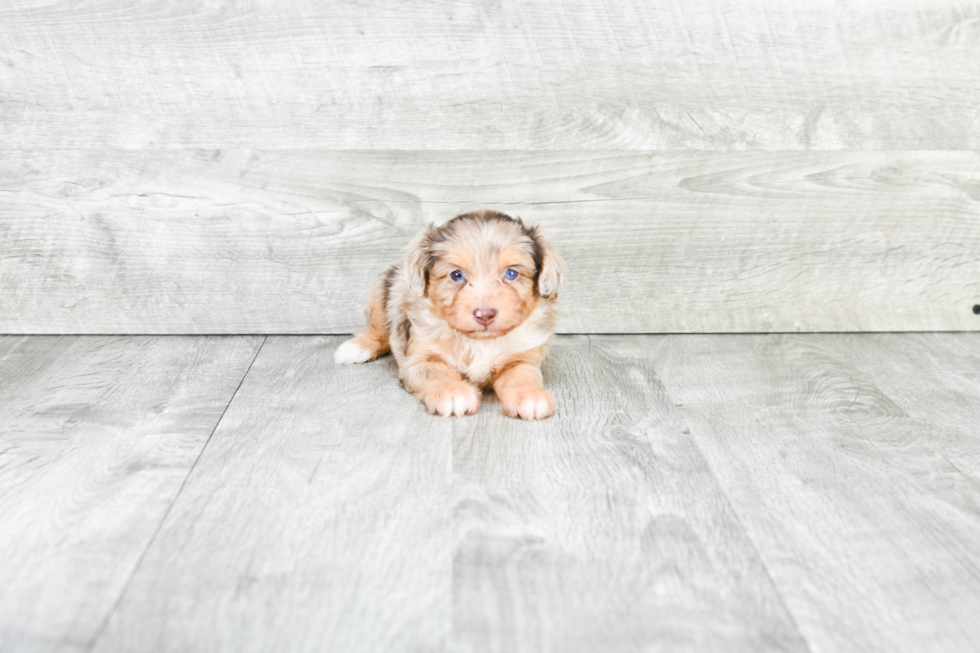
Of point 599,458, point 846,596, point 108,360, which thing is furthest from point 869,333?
point 108,360

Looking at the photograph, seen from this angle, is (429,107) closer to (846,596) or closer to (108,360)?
(108,360)

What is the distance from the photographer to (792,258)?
10.2 ft

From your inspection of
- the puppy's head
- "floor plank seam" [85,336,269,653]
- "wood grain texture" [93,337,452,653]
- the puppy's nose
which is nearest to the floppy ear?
the puppy's head

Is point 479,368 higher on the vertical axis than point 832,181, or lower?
lower

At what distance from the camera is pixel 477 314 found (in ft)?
7.16

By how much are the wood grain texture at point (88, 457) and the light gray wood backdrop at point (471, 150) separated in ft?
1.08

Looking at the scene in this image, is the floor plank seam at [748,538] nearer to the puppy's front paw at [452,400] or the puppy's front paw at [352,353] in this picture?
the puppy's front paw at [452,400]

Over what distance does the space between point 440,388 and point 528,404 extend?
27cm

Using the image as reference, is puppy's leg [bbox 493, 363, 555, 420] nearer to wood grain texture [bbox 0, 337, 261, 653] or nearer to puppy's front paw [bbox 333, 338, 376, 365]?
puppy's front paw [bbox 333, 338, 376, 365]

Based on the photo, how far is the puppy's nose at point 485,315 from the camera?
85.8 inches

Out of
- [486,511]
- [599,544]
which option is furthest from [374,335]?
[599,544]

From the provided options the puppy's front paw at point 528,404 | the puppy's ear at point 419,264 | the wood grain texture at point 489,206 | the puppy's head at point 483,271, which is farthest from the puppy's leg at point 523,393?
the wood grain texture at point 489,206

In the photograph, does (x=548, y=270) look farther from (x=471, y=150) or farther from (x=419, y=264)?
(x=471, y=150)

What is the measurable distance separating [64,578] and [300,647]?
54 centimetres
